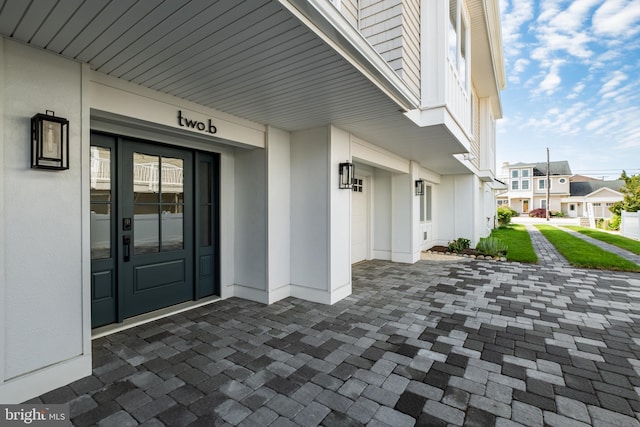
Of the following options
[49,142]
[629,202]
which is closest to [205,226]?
[49,142]

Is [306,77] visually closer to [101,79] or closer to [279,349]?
[101,79]

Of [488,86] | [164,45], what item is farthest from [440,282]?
[488,86]

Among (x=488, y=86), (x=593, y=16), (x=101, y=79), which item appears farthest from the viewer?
(x=593, y=16)

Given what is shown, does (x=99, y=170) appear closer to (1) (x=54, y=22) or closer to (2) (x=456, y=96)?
(1) (x=54, y=22)

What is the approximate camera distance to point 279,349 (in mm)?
3000

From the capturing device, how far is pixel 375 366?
269 centimetres

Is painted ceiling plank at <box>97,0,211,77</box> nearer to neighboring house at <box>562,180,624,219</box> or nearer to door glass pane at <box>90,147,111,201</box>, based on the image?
door glass pane at <box>90,147,111,201</box>

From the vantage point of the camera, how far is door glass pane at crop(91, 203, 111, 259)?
3.33 meters

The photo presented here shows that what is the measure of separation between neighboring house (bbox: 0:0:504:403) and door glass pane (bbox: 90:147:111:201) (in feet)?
0.05

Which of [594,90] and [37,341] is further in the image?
[594,90]

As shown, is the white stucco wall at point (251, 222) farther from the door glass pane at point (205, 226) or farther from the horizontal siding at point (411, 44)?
the horizontal siding at point (411, 44)

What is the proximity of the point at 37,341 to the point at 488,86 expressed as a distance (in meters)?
12.3

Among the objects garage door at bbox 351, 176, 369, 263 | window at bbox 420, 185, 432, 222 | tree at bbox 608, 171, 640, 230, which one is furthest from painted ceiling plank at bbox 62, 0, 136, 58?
A: tree at bbox 608, 171, 640, 230

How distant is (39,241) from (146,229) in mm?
1507
